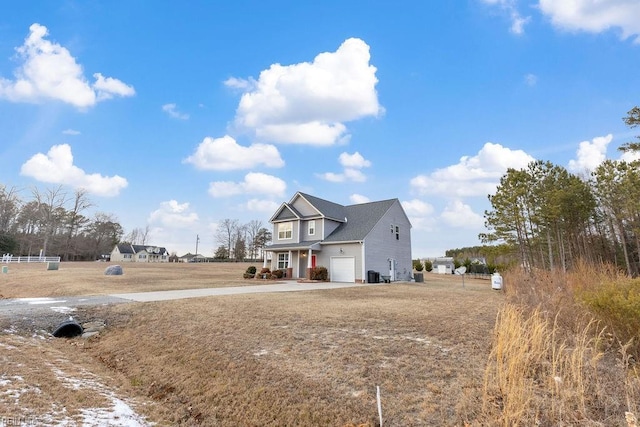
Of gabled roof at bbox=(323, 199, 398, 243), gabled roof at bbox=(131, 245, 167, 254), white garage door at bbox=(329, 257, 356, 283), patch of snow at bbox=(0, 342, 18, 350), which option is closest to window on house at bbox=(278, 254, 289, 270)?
gabled roof at bbox=(323, 199, 398, 243)

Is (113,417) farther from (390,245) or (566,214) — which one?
(566,214)

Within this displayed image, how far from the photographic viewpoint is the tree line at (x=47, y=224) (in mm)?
51416

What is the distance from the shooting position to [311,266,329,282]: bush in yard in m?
24.5

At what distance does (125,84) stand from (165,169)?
28.8 feet

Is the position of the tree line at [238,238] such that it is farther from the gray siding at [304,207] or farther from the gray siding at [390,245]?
the gray siding at [390,245]

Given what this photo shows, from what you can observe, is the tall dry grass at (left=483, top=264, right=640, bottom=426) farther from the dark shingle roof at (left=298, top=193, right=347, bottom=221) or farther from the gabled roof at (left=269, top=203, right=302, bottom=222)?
the gabled roof at (left=269, top=203, right=302, bottom=222)

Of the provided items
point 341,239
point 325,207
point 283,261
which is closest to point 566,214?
point 341,239

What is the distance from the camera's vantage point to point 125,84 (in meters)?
18.2

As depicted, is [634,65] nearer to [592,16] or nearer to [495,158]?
[592,16]

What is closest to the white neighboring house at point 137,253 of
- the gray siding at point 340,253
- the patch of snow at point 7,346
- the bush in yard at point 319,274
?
the gray siding at point 340,253

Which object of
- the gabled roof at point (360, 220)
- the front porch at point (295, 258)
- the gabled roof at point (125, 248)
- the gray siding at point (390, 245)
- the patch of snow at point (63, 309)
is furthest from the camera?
the gabled roof at point (125, 248)

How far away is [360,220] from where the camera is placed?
27359 mm

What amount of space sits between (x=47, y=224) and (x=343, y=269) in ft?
175

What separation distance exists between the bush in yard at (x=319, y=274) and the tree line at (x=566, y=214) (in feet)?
50.6
